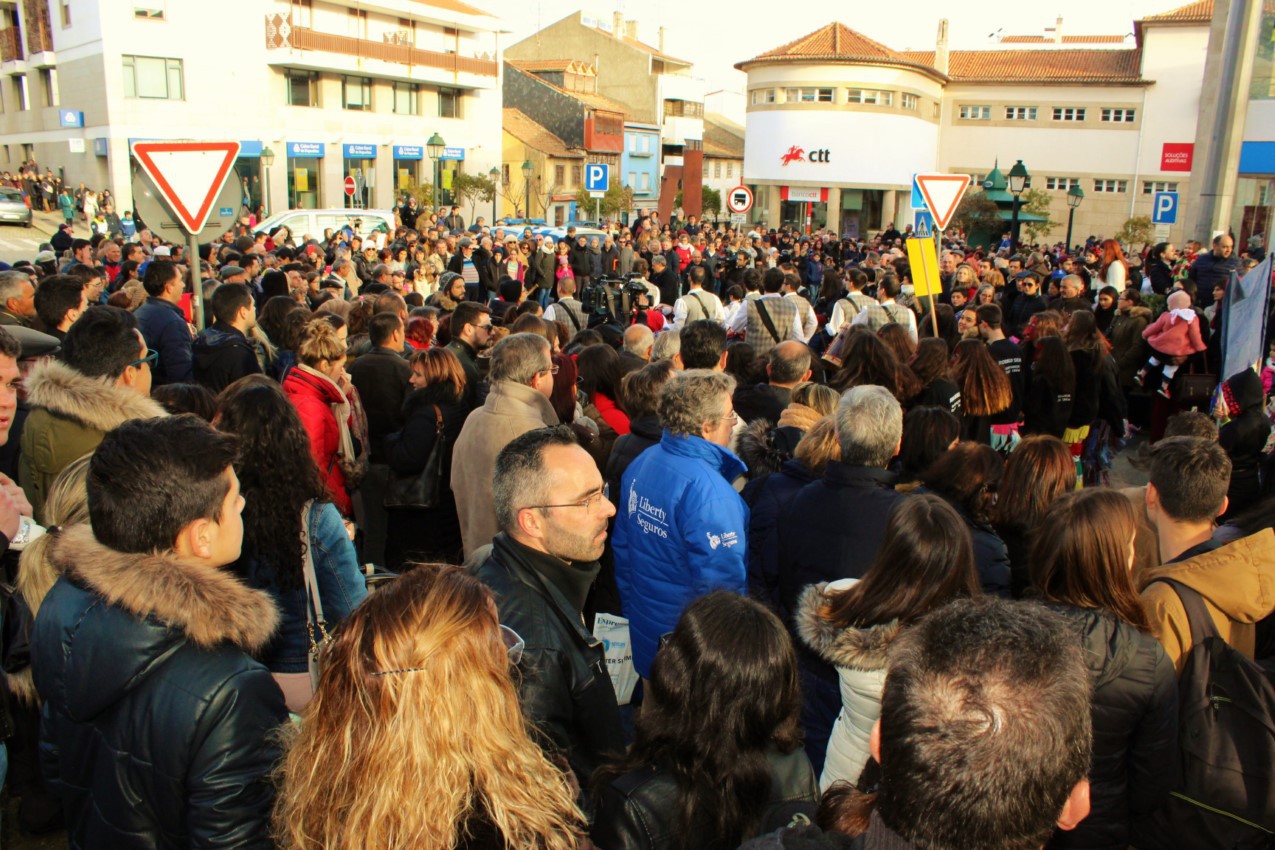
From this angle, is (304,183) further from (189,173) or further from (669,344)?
(669,344)

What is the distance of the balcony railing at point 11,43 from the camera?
3981cm

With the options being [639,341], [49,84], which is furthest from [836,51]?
[639,341]

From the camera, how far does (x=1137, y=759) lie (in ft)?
8.79

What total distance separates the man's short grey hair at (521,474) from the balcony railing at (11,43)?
46988 mm

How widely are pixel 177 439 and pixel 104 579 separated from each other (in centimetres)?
36

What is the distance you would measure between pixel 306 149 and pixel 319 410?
38022 millimetres

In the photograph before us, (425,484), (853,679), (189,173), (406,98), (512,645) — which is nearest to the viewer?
(512,645)

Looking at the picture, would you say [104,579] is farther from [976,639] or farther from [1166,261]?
[1166,261]

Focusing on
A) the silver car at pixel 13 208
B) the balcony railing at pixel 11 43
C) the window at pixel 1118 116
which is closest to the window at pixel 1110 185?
the window at pixel 1118 116

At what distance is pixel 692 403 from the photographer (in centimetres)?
380

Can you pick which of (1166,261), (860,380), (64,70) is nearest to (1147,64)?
(1166,261)

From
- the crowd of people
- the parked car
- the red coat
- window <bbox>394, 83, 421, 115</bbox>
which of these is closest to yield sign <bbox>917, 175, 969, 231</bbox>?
the crowd of people

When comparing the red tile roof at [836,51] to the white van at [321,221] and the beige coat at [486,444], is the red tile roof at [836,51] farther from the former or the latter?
the beige coat at [486,444]

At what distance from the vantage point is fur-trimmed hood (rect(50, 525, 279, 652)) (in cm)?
200
